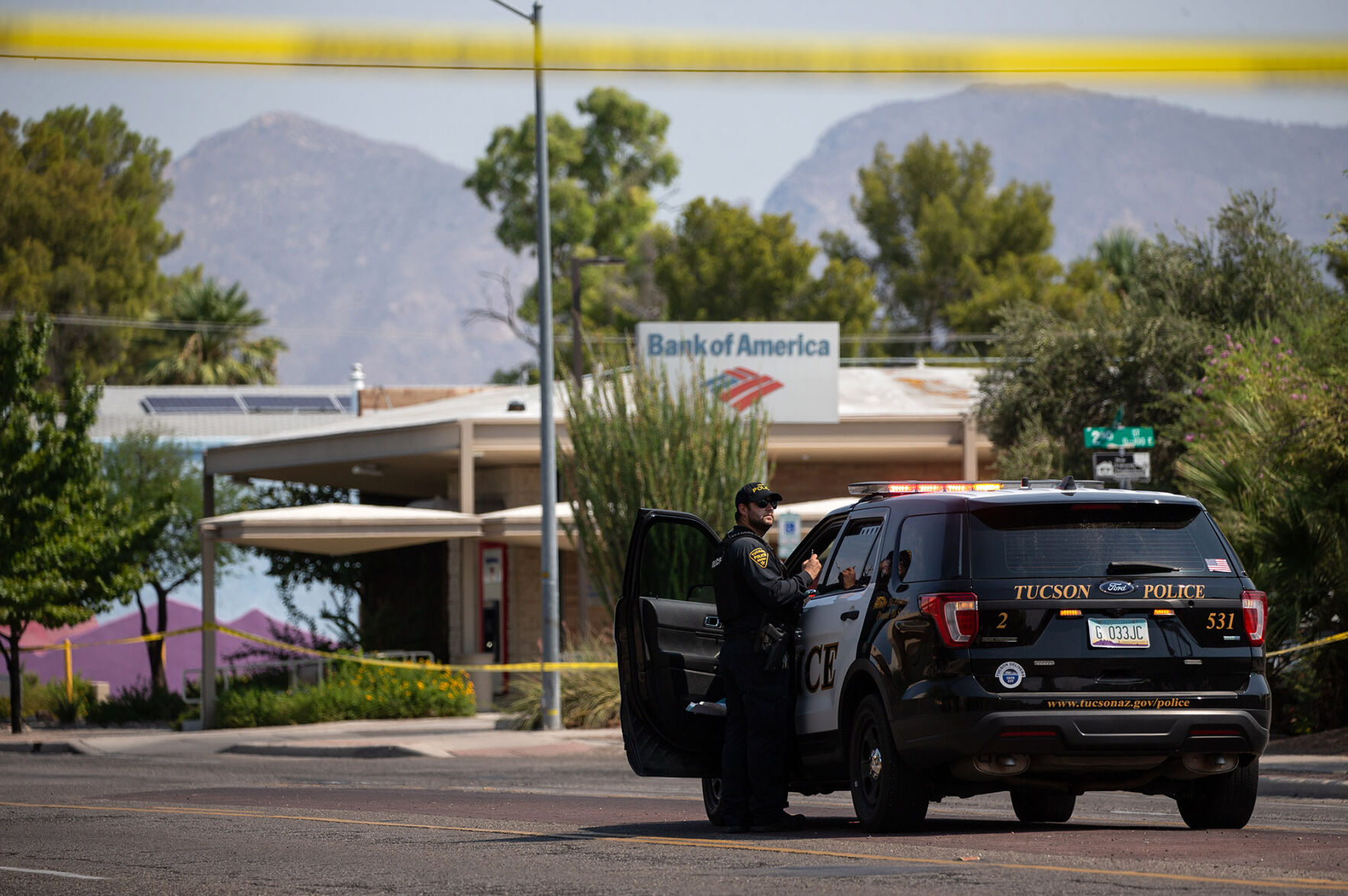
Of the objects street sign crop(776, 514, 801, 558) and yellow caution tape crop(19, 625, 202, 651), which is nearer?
street sign crop(776, 514, 801, 558)

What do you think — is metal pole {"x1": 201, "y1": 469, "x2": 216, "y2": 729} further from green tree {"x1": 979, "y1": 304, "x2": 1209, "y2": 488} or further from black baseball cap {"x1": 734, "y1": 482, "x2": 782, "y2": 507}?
black baseball cap {"x1": 734, "y1": 482, "x2": 782, "y2": 507}

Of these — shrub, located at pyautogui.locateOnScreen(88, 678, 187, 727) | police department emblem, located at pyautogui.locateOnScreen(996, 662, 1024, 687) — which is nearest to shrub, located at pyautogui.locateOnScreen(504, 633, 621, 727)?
shrub, located at pyautogui.locateOnScreen(88, 678, 187, 727)

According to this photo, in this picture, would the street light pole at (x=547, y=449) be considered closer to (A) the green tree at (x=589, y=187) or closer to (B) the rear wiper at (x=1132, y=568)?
(B) the rear wiper at (x=1132, y=568)

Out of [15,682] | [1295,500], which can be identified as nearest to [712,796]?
[1295,500]

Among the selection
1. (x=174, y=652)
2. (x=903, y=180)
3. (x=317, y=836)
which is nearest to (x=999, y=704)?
(x=317, y=836)

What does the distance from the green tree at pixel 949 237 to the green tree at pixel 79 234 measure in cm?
2632

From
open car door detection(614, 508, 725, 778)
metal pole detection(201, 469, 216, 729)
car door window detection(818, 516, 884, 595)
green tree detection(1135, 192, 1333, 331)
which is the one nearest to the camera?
car door window detection(818, 516, 884, 595)

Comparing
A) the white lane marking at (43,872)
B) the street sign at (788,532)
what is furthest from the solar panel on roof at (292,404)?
the white lane marking at (43,872)

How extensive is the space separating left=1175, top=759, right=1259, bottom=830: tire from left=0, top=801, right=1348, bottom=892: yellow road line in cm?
190

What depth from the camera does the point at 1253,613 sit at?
9047 millimetres

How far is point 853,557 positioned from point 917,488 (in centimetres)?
62

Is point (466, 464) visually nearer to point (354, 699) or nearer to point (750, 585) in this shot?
point (354, 699)

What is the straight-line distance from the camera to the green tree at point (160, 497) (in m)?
35.6

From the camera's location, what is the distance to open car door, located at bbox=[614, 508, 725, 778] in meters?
10.6
